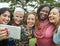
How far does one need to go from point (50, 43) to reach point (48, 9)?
0.62 metres

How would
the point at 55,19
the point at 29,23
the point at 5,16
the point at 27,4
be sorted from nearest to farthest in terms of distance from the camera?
the point at 5,16
the point at 55,19
the point at 29,23
the point at 27,4

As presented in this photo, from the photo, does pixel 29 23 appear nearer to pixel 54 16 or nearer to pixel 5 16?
pixel 54 16

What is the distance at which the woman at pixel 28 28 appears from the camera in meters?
4.02

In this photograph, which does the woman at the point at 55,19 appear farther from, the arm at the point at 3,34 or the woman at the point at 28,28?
the arm at the point at 3,34

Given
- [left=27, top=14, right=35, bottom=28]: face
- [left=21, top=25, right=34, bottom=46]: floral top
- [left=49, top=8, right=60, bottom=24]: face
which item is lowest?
[left=21, top=25, right=34, bottom=46]: floral top

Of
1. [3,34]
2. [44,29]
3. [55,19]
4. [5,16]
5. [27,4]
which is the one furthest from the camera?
[27,4]

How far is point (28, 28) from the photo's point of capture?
13.4ft

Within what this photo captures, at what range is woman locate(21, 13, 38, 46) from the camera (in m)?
4.02

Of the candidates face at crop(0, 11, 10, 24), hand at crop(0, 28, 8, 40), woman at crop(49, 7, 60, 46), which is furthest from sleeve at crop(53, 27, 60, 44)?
hand at crop(0, 28, 8, 40)

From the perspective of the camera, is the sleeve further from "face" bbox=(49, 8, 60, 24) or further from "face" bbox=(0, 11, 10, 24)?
"face" bbox=(0, 11, 10, 24)

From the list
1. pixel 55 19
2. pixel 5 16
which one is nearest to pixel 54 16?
pixel 55 19

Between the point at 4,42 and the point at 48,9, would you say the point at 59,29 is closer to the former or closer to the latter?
the point at 48,9

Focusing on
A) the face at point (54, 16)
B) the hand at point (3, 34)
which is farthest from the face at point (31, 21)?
the hand at point (3, 34)

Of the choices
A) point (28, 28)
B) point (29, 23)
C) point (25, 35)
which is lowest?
→ point (25, 35)
